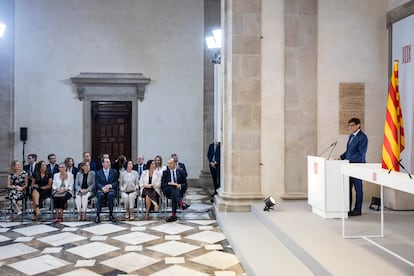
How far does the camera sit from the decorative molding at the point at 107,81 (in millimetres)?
13023

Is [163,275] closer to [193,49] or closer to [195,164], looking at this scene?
[195,164]

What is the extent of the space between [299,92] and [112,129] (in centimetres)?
717

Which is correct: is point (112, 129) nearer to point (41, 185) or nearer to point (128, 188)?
point (41, 185)

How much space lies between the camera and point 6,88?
1284cm

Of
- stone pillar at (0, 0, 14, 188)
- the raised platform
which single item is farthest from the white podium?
stone pillar at (0, 0, 14, 188)

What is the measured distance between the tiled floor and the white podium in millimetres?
1524

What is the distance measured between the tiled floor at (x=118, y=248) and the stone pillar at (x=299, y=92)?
Answer: 181cm

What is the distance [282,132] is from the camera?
8125 mm

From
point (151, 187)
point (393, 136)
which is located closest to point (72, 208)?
point (151, 187)

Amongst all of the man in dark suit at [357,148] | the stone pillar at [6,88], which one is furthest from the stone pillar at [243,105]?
the stone pillar at [6,88]

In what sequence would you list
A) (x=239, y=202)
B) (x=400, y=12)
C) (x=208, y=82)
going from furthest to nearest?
1. (x=208, y=82)
2. (x=239, y=202)
3. (x=400, y=12)

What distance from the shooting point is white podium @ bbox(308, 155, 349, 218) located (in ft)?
20.5

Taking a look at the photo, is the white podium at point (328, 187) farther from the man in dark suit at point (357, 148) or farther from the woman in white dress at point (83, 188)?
the woman in white dress at point (83, 188)

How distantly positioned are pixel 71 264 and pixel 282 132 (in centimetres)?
438
